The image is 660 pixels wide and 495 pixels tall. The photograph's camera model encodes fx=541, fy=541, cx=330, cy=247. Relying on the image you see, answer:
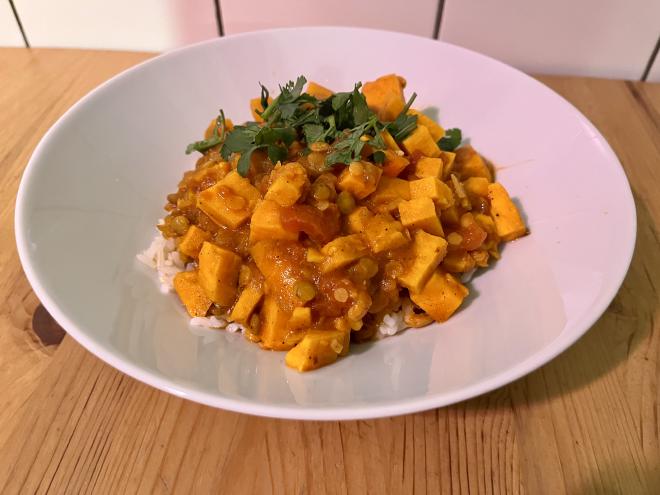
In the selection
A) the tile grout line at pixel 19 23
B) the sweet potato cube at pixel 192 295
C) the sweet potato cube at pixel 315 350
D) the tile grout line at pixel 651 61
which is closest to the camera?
the sweet potato cube at pixel 315 350

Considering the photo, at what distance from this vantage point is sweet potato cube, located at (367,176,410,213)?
1.60 meters

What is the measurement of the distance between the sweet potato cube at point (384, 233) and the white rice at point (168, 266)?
0.45 meters

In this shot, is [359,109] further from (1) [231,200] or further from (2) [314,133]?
(1) [231,200]

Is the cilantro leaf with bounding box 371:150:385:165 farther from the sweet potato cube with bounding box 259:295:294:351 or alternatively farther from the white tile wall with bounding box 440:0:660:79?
the white tile wall with bounding box 440:0:660:79

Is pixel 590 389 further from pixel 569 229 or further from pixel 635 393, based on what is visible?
pixel 569 229

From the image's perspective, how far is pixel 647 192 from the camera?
2.04m

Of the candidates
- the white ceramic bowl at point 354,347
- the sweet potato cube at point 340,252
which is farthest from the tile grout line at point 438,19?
the sweet potato cube at point 340,252

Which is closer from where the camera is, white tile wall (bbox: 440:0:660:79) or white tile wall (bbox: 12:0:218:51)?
white tile wall (bbox: 440:0:660:79)

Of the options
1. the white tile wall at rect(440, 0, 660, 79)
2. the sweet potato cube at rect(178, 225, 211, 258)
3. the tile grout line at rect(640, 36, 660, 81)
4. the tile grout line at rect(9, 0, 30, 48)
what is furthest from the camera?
the tile grout line at rect(9, 0, 30, 48)

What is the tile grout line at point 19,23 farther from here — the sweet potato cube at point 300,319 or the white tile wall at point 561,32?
the sweet potato cube at point 300,319

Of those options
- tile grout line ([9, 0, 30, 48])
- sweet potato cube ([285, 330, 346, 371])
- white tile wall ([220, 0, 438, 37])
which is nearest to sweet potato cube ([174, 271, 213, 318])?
sweet potato cube ([285, 330, 346, 371])

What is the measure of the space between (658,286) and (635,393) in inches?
17.0

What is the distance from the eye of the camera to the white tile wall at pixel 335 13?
8.12 ft

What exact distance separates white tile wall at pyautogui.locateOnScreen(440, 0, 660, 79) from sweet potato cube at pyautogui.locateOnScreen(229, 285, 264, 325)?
5.55 ft
